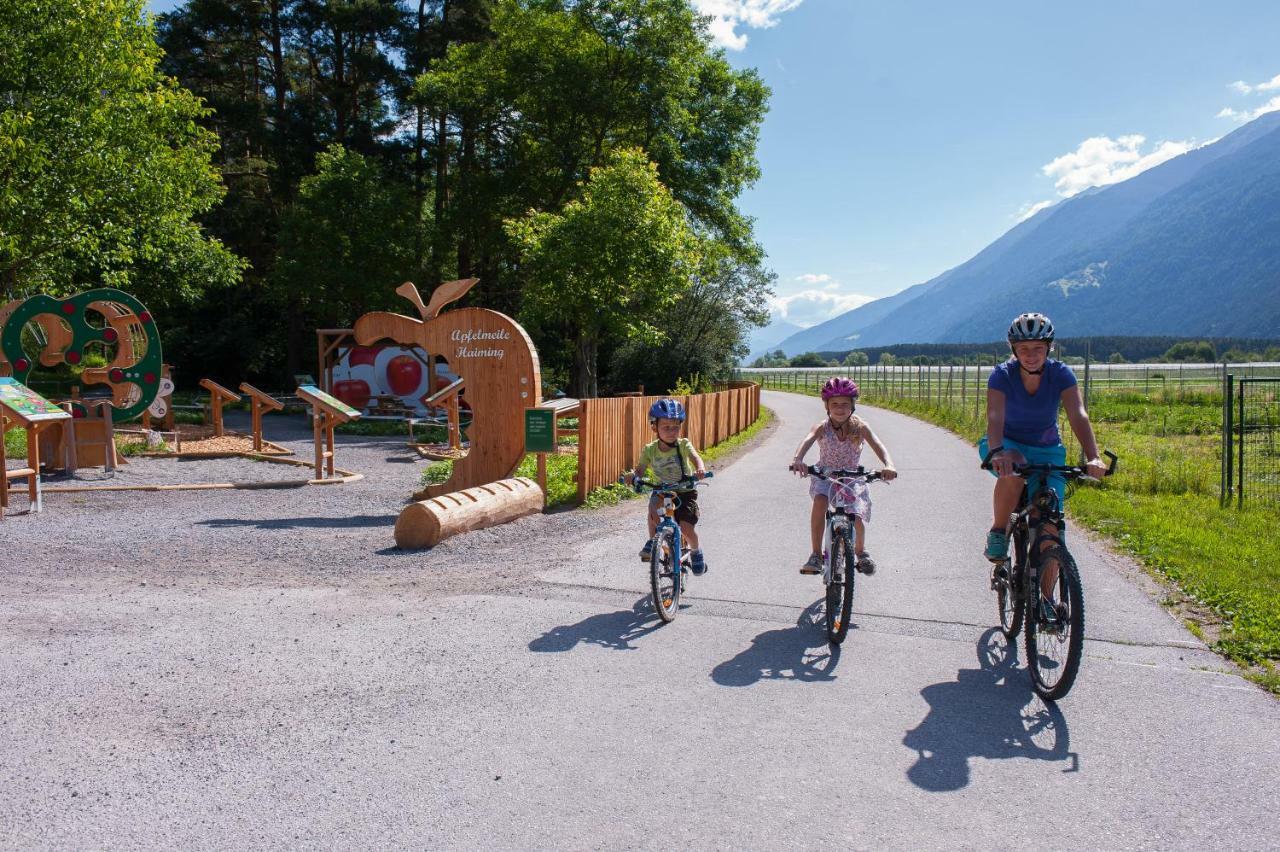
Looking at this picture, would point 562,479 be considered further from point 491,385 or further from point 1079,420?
point 1079,420

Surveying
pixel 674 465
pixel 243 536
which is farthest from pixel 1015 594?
pixel 243 536

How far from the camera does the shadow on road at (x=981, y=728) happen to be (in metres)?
3.68

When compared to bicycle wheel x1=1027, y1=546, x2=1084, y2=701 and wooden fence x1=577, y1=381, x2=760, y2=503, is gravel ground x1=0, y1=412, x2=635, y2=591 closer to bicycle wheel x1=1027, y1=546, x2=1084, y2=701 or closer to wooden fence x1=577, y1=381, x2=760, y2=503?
wooden fence x1=577, y1=381, x2=760, y2=503

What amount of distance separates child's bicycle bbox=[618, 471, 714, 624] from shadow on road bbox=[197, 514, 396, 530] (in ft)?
16.1

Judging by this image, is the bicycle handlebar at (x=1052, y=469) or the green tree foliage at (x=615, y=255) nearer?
the bicycle handlebar at (x=1052, y=469)

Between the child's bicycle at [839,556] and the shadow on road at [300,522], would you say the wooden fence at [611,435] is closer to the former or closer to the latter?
the shadow on road at [300,522]

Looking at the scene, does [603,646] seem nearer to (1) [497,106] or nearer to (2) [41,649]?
(2) [41,649]

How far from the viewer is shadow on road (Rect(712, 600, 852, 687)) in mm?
4754

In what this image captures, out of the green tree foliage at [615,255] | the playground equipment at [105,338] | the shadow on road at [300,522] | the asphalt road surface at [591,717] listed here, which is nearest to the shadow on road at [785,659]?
the asphalt road surface at [591,717]

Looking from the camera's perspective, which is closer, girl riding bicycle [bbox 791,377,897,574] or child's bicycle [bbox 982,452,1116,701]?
child's bicycle [bbox 982,452,1116,701]

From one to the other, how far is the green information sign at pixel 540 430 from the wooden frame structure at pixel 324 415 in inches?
145

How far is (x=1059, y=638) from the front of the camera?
175 inches

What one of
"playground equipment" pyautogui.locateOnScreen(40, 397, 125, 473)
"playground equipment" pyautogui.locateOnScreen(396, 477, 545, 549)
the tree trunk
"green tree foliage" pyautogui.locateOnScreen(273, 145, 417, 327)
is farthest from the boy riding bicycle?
"green tree foliage" pyautogui.locateOnScreen(273, 145, 417, 327)

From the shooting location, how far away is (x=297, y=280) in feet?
94.8
